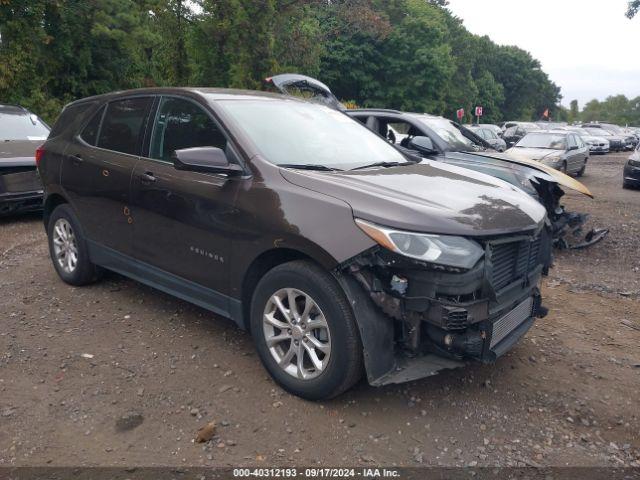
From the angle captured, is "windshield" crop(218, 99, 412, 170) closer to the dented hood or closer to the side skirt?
the side skirt

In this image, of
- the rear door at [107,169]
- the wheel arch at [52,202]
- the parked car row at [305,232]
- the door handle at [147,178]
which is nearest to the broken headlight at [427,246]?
the parked car row at [305,232]

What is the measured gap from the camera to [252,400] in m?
3.31

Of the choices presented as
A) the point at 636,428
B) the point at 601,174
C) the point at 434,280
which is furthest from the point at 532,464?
the point at 601,174

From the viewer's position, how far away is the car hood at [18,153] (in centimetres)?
758

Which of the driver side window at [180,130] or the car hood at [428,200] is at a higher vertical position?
the driver side window at [180,130]

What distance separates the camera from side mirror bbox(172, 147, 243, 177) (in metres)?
3.35

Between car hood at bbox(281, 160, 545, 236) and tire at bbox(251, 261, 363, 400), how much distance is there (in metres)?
0.46

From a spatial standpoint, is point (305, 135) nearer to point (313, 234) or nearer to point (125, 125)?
point (313, 234)

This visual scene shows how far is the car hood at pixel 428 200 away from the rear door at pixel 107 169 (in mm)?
1611

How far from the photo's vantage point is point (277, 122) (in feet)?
12.9

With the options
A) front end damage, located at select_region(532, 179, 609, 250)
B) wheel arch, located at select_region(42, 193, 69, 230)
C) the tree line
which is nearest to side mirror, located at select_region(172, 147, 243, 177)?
wheel arch, located at select_region(42, 193, 69, 230)

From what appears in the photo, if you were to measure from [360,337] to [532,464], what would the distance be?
1.06 m

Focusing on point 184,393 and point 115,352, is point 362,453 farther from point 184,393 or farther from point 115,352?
point 115,352

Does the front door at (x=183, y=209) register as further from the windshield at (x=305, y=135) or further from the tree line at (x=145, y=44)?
the tree line at (x=145, y=44)
